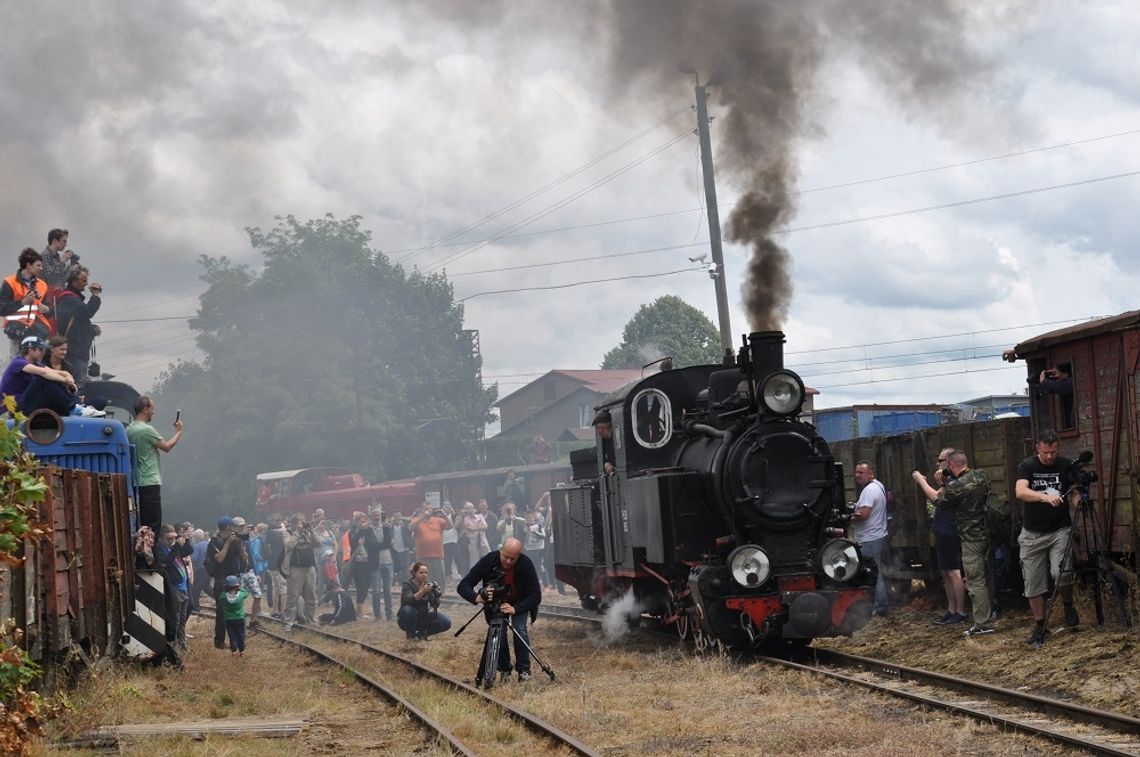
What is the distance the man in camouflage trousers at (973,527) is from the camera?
42.2ft

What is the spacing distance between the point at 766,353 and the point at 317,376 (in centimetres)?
4184

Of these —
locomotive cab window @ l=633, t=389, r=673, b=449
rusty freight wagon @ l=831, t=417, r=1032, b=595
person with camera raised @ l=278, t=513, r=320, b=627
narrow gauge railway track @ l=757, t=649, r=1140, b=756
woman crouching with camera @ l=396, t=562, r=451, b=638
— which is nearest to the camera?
narrow gauge railway track @ l=757, t=649, r=1140, b=756

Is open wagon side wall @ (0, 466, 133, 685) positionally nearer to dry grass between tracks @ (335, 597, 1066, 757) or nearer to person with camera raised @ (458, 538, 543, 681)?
person with camera raised @ (458, 538, 543, 681)

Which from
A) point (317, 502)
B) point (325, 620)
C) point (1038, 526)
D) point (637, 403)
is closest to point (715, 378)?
point (637, 403)

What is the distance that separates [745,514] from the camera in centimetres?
1220

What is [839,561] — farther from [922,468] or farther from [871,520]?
[922,468]

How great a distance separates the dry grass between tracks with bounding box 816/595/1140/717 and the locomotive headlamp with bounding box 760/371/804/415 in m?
2.37

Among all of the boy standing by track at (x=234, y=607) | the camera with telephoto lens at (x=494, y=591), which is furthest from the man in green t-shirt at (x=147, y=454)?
the camera with telephoto lens at (x=494, y=591)

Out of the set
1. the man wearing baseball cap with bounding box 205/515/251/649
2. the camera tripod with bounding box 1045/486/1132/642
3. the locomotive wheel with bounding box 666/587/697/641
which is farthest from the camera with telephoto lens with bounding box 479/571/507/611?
the man wearing baseball cap with bounding box 205/515/251/649

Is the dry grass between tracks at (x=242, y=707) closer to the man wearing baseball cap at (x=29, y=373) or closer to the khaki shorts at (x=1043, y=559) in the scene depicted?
the man wearing baseball cap at (x=29, y=373)

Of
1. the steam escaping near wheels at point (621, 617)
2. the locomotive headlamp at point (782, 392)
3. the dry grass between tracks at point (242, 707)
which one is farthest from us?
the steam escaping near wheels at point (621, 617)

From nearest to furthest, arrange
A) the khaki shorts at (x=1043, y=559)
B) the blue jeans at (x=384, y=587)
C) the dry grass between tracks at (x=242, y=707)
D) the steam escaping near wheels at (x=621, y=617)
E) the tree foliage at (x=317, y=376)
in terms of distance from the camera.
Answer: the dry grass between tracks at (x=242, y=707) → the khaki shorts at (x=1043, y=559) → the steam escaping near wheels at (x=621, y=617) → the blue jeans at (x=384, y=587) → the tree foliage at (x=317, y=376)

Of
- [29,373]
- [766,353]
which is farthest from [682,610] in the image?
[29,373]

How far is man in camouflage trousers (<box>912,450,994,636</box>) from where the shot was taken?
12.9 metres
